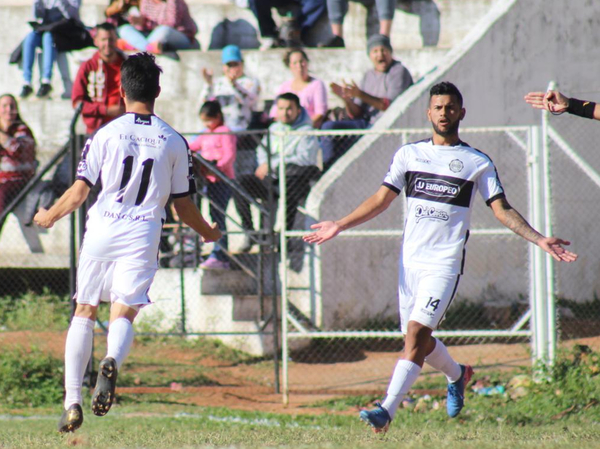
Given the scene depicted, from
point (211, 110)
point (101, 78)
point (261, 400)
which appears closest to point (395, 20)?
point (211, 110)

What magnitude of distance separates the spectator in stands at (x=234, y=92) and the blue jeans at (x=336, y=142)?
1256 mm

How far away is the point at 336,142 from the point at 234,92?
179cm

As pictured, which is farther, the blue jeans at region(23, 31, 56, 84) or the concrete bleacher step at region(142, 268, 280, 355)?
the blue jeans at region(23, 31, 56, 84)

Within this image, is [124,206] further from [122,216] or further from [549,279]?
[549,279]

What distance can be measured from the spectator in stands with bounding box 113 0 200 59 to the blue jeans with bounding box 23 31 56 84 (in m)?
1.13

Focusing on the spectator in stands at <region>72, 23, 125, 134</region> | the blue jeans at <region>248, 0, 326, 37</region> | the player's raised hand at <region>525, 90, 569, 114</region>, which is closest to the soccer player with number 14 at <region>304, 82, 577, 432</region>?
the player's raised hand at <region>525, 90, 569, 114</region>

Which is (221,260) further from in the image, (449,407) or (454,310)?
(449,407)

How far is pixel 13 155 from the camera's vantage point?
1285 cm

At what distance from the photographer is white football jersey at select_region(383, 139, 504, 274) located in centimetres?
685

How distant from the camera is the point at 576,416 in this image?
9125 millimetres

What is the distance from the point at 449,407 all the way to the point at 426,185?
1824 mm

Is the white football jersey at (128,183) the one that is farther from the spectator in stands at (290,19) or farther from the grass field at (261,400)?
the spectator in stands at (290,19)

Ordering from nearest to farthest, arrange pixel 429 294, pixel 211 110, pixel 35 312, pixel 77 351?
pixel 77 351, pixel 429 294, pixel 211 110, pixel 35 312

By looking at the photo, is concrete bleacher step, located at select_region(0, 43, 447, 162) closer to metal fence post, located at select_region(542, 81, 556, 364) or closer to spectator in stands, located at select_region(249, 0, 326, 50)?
spectator in stands, located at select_region(249, 0, 326, 50)
